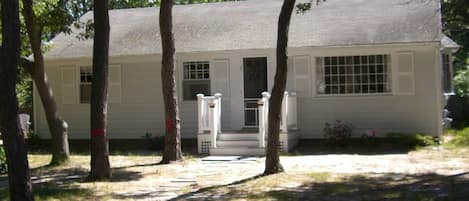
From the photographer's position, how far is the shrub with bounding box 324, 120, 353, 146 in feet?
56.1

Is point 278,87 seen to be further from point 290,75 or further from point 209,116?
point 290,75

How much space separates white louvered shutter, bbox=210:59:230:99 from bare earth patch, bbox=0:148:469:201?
339 cm

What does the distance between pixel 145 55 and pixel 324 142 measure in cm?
572

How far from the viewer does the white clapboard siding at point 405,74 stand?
56.6ft

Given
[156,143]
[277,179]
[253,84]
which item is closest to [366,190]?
[277,179]

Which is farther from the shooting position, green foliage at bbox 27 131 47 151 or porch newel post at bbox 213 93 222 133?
green foliage at bbox 27 131 47 151

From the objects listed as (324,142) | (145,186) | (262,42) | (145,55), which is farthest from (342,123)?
(145,186)

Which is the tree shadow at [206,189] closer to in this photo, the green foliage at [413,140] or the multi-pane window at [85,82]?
the green foliage at [413,140]

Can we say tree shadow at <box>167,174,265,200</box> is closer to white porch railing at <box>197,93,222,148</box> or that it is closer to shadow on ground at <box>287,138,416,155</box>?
shadow on ground at <box>287,138,416,155</box>

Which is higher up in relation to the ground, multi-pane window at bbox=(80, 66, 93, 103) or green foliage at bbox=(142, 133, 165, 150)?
multi-pane window at bbox=(80, 66, 93, 103)

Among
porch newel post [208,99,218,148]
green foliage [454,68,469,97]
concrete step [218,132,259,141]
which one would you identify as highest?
green foliage [454,68,469,97]

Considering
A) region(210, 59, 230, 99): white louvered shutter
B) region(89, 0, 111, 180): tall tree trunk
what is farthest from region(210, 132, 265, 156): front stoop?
region(89, 0, 111, 180): tall tree trunk

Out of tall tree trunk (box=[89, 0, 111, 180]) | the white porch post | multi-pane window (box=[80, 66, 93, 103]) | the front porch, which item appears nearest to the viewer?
tall tree trunk (box=[89, 0, 111, 180])

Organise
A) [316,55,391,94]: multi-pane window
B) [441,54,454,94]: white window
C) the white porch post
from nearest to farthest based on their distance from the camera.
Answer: the white porch post
[316,55,391,94]: multi-pane window
[441,54,454,94]: white window
